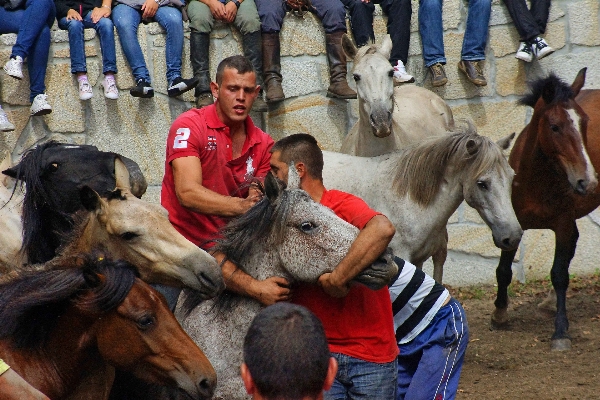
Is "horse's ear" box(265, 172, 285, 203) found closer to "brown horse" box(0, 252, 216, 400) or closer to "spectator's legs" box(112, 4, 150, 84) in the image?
"brown horse" box(0, 252, 216, 400)

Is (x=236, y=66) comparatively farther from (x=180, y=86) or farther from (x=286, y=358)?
(x=180, y=86)

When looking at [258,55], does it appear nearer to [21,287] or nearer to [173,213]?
[173,213]

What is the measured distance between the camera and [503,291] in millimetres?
6789

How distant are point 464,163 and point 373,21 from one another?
307 cm

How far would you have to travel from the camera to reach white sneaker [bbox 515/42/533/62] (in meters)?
7.50

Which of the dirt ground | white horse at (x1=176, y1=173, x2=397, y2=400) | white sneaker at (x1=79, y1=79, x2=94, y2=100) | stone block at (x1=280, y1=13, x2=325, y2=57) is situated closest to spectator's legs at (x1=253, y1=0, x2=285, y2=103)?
stone block at (x1=280, y1=13, x2=325, y2=57)

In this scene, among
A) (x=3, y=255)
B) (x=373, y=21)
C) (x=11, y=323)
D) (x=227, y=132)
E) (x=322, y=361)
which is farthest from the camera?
(x=373, y=21)

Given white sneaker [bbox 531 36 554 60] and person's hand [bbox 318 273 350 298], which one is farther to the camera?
white sneaker [bbox 531 36 554 60]

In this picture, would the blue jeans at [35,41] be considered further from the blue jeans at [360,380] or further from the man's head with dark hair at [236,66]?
the blue jeans at [360,380]

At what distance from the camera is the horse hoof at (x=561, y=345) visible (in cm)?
631

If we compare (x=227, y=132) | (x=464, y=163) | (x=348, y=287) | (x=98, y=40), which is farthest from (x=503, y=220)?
(x=98, y=40)

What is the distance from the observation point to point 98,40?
7215 millimetres

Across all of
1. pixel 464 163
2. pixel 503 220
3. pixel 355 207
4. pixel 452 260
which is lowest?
pixel 452 260

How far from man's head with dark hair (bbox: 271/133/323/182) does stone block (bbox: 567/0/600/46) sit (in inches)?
194
